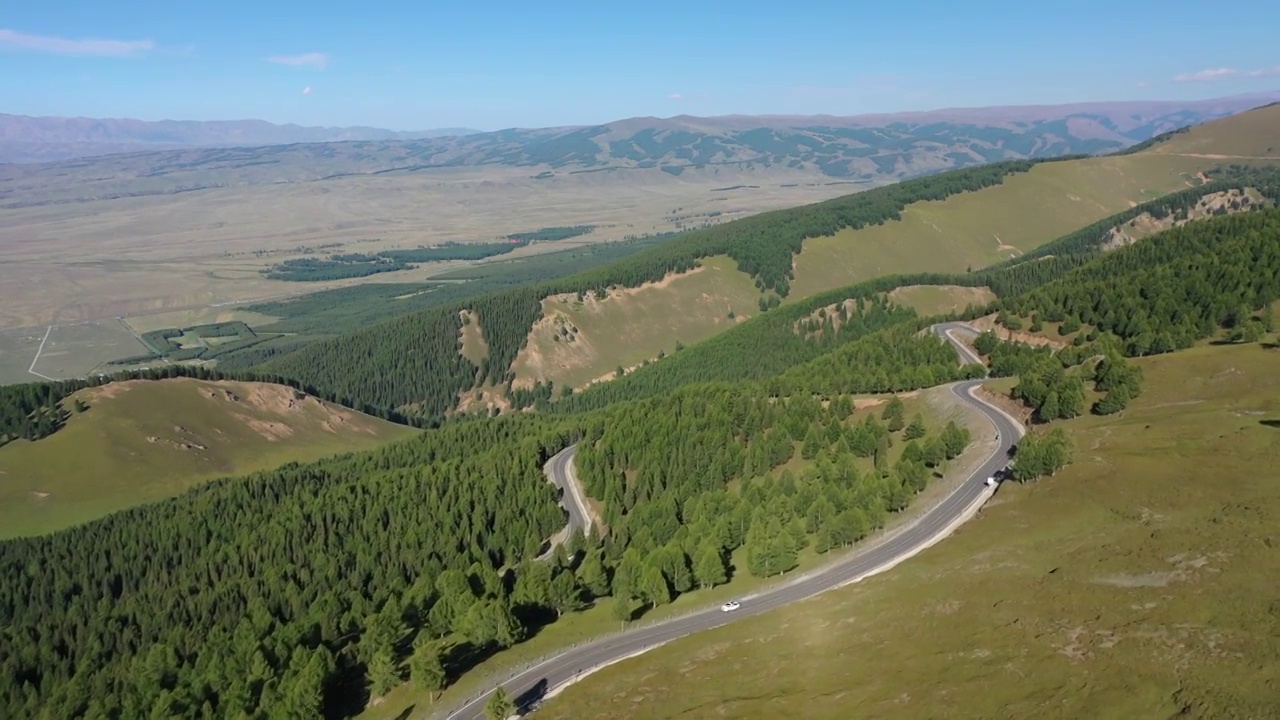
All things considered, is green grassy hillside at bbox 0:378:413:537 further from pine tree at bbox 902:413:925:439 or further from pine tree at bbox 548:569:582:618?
pine tree at bbox 902:413:925:439

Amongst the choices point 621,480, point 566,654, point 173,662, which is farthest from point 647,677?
point 621,480

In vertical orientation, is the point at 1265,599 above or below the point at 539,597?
above

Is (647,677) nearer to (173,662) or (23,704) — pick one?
(173,662)

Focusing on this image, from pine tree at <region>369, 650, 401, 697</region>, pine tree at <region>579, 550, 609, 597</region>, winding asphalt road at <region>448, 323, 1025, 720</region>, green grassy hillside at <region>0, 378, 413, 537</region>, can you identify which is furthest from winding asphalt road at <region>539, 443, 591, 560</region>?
green grassy hillside at <region>0, 378, 413, 537</region>

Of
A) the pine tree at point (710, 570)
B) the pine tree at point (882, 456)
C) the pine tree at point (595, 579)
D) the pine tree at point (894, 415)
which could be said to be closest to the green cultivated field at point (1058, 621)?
the pine tree at point (710, 570)

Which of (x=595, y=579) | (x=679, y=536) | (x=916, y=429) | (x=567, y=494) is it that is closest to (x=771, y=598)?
(x=595, y=579)

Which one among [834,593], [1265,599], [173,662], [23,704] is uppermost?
[1265,599]
